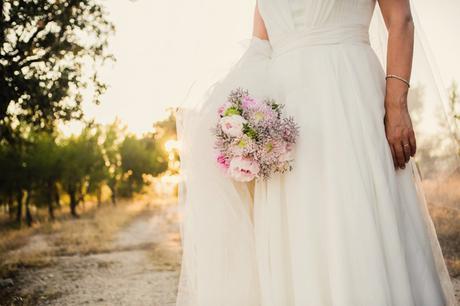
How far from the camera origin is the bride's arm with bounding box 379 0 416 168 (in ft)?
6.07

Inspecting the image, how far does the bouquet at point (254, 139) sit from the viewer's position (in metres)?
1.77

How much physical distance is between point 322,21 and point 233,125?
2.47 feet

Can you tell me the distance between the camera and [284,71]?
2059mm

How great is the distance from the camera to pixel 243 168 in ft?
5.83

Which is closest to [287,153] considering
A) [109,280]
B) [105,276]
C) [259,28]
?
[259,28]

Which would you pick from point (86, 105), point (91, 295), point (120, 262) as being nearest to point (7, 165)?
point (86, 105)

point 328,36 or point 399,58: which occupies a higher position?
point 328,36

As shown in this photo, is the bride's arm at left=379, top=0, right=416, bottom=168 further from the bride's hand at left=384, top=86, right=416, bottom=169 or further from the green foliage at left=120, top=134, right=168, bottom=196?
the green foliage at left=120, top=134, right=168, bottom=196

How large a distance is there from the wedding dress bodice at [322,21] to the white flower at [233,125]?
23.2 inches

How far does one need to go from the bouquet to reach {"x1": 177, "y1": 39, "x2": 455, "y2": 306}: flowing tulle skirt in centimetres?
13

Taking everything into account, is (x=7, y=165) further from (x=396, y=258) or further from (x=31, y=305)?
(x=396, y=258)

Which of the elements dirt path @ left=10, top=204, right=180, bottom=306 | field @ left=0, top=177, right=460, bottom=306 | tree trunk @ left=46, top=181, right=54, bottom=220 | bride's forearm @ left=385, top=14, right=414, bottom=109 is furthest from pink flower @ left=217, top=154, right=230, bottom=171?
tree trunk @ left=46, top=181, right=54, bottom=220

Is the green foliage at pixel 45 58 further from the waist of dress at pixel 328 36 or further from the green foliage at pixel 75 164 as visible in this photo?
the waist of dress at pixel 328 36

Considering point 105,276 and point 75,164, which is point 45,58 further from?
point 75,164
